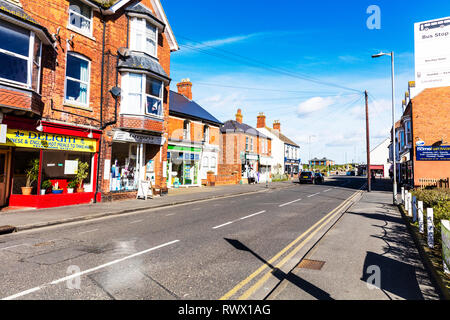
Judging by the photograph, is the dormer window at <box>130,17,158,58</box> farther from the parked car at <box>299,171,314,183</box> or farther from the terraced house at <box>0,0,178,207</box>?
the parked car at <box>299,171,314,183</box>

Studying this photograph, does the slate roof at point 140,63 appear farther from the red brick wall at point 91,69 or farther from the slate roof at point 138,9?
the slate roof at point 138,9

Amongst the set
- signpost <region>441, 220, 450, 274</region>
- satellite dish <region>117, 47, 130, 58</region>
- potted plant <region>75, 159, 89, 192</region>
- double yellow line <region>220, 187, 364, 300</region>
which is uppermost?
satellite dish <region>117, 47, 130, 58</region>

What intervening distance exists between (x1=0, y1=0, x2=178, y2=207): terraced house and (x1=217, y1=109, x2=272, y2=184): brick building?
1561 centimetres

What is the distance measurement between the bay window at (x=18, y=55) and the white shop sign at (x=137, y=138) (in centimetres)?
472

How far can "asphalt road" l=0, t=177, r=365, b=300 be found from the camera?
4.32 metres

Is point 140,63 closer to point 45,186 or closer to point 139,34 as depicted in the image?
point 139,34

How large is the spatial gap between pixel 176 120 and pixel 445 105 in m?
23.9

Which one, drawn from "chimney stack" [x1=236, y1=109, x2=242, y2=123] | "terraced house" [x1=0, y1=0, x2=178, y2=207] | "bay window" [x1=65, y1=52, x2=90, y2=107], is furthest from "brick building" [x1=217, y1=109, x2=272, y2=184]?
"bay window" [x1=65, y1=52, x2=90, y2=107]

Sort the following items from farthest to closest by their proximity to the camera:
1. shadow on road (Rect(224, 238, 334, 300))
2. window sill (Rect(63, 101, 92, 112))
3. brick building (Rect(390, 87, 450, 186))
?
brick building (Rect(390, 87, 450, 186)), window sill (Rect(63, 101, 92, 112)), shadow on road (Rect(224, 238, 334, 300))

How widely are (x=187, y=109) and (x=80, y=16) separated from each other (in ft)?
43.2

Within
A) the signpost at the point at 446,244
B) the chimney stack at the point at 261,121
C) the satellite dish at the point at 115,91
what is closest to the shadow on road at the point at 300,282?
the signpost at the point at 446,244

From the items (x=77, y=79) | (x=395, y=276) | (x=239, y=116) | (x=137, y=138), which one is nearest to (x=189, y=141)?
(x=137, y=138)

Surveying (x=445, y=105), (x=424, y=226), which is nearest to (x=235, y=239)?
(x=424, y=226)
